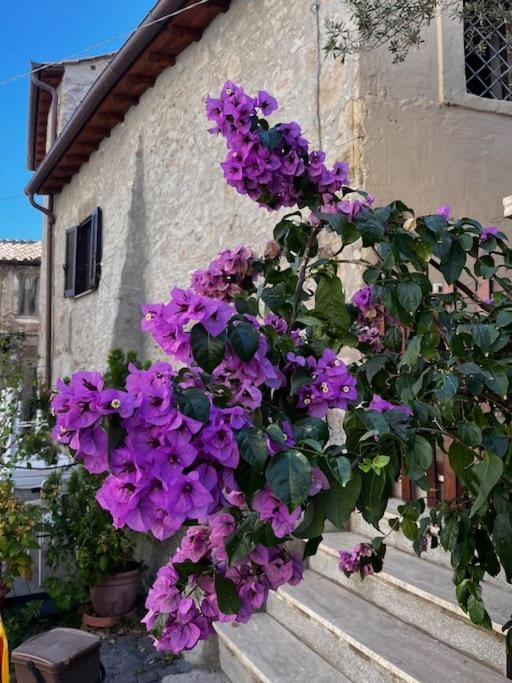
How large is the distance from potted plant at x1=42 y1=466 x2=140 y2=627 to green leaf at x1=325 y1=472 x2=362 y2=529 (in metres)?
3.38

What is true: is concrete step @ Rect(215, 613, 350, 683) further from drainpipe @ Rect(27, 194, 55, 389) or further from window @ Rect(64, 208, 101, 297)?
drainpipe @ Rect(27, 194, 55, 389)

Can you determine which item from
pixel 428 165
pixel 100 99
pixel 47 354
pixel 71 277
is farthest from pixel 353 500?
pixel 47 354

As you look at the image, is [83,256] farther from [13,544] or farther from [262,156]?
[262,156]

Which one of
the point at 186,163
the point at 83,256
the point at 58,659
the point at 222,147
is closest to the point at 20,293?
the point at 83,256

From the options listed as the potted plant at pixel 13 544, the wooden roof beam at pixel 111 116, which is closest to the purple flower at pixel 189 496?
the potted plant at pixel 13 544

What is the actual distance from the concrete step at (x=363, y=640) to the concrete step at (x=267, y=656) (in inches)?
1.7

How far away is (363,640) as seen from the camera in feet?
7.48

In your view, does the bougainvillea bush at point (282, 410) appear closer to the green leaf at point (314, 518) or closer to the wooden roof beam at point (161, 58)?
the green leaf at point (314, 518)

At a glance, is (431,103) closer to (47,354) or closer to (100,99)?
(100,99)

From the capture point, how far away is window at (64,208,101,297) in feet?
24.3

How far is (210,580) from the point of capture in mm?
1034

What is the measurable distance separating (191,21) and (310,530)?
5279 millimetres

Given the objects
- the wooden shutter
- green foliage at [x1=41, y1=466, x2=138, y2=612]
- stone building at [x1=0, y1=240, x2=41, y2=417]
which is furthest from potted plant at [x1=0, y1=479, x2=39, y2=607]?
stone building at [x1=0, y1=240, x2=41, y2=417]

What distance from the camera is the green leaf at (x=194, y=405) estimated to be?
76 cm
